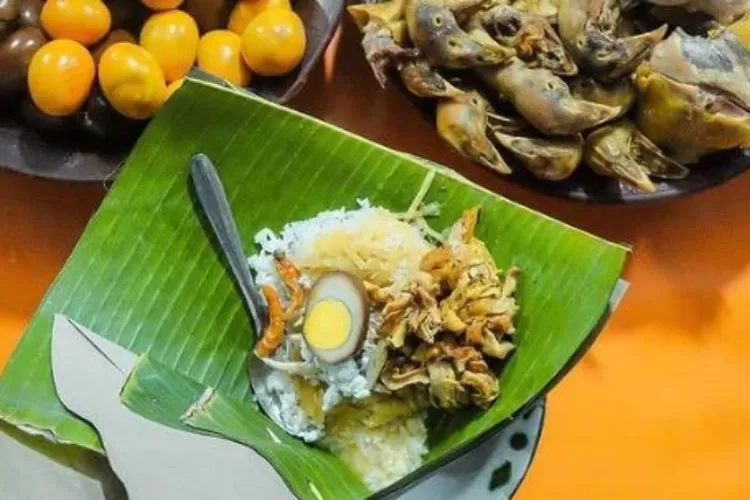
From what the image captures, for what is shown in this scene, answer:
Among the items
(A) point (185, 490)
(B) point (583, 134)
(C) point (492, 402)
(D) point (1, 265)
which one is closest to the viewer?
(A) point (185, 490)

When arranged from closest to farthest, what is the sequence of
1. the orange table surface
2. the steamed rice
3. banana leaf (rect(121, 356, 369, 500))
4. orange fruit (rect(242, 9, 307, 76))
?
banana leaf (rect(121, 356, 369, 500)) → the steamed rice → orange fruit (rect(242, 9, 307, 76)) → the orange table surface

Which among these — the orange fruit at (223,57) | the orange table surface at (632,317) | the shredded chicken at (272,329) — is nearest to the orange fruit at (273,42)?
the orange fruit at (223,57)

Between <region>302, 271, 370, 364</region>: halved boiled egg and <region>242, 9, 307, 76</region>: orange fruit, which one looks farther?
<region>242, 9, 307, 76</region>: orange fruit

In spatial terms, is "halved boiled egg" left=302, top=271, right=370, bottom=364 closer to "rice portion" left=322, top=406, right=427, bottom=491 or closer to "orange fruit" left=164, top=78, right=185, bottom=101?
"rice portion" left=322, top=406, right=427, bottom=491

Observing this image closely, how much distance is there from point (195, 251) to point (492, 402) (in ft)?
1.07

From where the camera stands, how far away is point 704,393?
1.37m

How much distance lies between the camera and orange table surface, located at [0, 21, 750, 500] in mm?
1351

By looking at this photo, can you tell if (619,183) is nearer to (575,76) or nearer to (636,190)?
(636,190)

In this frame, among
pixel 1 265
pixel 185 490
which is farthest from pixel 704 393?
pixel 1 265

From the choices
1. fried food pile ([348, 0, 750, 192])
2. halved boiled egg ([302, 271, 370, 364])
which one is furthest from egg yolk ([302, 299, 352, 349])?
fried food pile ([348, 0, 750, 192])

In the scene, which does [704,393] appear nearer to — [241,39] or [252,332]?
[252,332]

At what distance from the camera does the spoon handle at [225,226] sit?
3.85 ft

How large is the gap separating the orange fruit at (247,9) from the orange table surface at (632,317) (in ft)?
0.35

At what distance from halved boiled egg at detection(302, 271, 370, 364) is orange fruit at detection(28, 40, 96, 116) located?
335 mm
